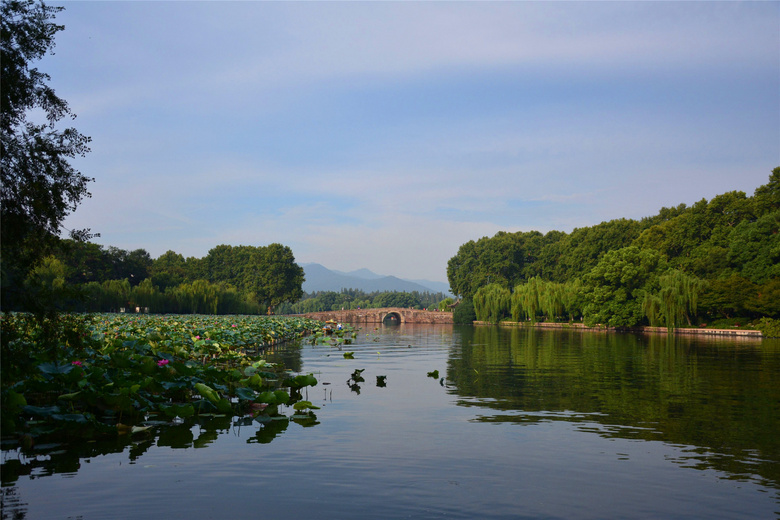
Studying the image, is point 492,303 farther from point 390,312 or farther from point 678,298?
point 678,298

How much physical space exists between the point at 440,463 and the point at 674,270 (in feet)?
183

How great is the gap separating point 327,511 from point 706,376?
1818 centimetres

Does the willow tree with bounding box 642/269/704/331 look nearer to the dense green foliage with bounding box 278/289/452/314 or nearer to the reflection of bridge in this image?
the reflection of bridge

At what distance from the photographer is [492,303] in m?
91.2

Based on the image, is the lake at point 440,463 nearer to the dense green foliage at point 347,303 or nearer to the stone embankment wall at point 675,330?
the stone embankment wall at point 675,330

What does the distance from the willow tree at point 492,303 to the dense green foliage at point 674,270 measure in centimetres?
15

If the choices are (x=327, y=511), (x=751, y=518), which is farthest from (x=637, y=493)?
(x=327, y=511)

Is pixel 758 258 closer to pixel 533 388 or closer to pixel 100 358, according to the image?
pixel 533 388

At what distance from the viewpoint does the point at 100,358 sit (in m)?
13.0

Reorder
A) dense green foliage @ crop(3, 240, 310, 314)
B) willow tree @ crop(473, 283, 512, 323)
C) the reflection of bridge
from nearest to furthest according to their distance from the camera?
1. dense green foliage @ crop(3, 240, 310, 314)
2. willow tree @ crop(473, 283, 512, 323)
3. the reflection of bridge

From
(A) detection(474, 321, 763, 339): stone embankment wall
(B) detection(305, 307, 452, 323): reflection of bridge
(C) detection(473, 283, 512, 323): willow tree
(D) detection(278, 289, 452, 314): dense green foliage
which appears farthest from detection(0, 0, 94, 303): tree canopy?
(D) detection(278, 289, 452, 314): dense green foliage

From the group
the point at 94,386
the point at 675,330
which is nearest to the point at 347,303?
the point at 675,330

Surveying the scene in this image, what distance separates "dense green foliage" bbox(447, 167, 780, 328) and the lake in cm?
4131

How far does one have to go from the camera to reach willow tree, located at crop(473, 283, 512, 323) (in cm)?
9006
